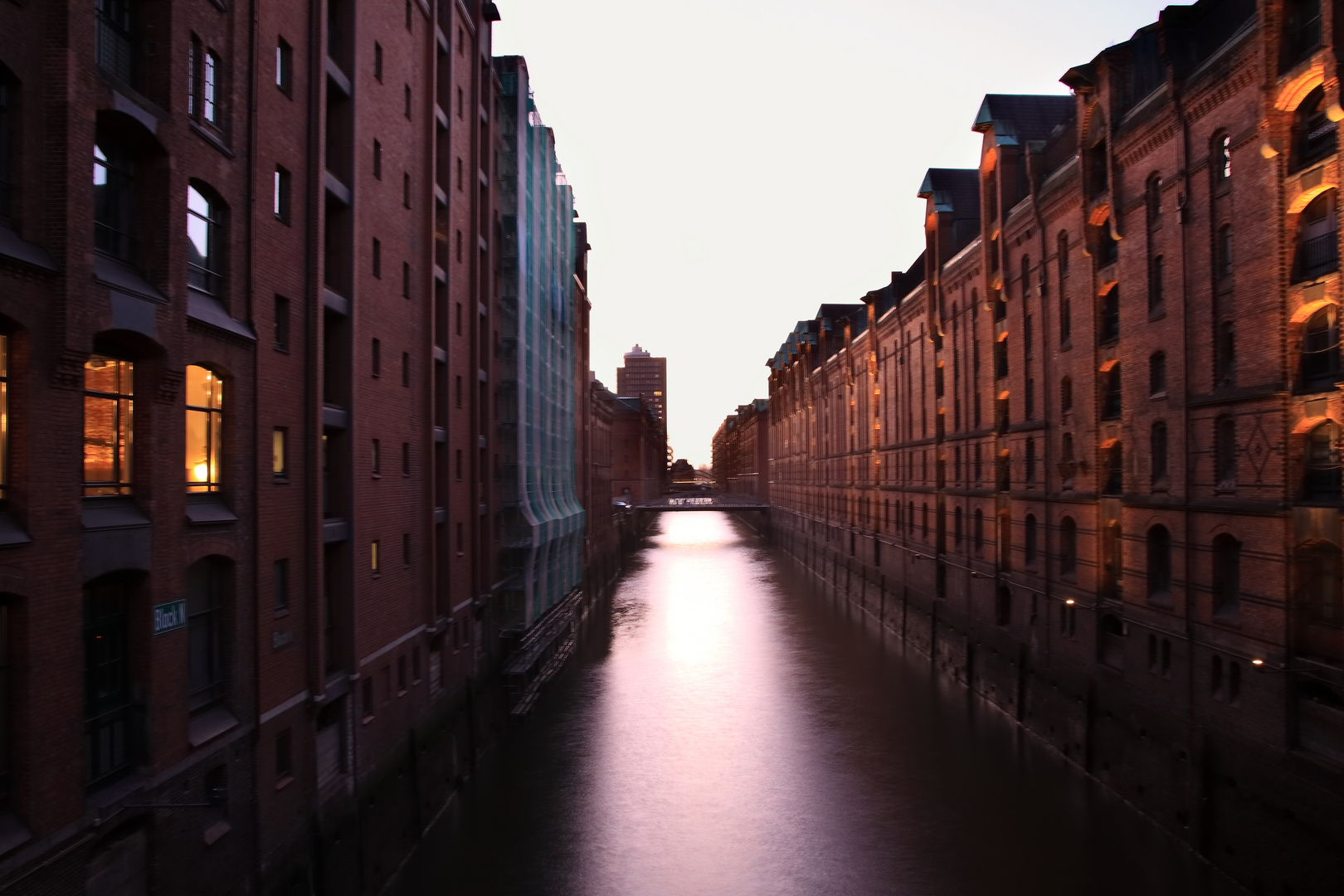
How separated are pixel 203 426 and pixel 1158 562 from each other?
63.3 feet

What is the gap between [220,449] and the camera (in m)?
13.2

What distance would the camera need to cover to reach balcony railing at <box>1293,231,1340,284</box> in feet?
49.2

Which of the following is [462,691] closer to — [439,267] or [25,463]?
[439,267]

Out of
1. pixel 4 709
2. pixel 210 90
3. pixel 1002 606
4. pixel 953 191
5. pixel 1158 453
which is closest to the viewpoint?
pixel 4 709

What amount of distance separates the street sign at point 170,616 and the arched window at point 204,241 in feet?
13.7

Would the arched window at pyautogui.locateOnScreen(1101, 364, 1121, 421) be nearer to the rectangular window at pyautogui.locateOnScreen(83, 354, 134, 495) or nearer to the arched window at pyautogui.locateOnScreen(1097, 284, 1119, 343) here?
the arched window at pyautogui.locateOnScreen(1097, 284, 1119, 343)

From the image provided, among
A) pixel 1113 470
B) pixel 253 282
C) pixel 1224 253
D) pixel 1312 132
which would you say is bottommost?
pixel 1113 470

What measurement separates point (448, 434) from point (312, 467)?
8.52 metres

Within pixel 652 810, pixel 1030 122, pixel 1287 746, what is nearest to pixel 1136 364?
pixel 1287 746

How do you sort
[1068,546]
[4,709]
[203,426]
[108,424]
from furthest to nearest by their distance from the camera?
[1068,546], [203,426], [108,424], [4,709]

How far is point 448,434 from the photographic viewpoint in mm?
24422

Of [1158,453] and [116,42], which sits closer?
[116,42]

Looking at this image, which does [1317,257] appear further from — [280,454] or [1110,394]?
[280,454]

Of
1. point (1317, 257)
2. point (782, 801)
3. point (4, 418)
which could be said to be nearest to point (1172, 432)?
point (1317, 257)
